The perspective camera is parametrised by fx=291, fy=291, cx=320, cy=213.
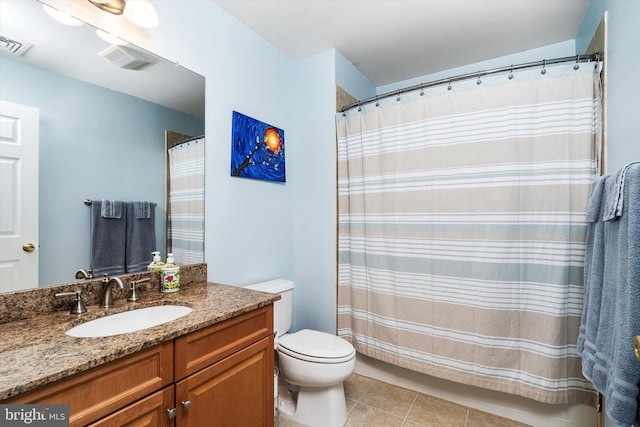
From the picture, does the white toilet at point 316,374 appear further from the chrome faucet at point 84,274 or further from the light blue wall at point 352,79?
the light blue wall at point 352,79

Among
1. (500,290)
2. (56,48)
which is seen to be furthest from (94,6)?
(500,290)

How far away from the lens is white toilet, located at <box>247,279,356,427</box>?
1603 mm

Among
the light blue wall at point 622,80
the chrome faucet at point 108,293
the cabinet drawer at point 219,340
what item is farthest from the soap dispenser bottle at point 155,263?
the light blue wall at point 622,80

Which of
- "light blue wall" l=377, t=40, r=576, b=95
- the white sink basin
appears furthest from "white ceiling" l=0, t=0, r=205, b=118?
"light blue wall" l=377, t=40, r=576, b=95

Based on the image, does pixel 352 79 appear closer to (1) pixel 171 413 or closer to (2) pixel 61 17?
(2) pixel 61 17

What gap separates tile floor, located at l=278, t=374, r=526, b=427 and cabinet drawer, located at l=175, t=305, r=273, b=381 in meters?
0.85

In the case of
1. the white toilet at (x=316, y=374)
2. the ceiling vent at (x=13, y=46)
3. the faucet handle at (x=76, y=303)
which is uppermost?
the ceiling vent at (x=13, y=46)

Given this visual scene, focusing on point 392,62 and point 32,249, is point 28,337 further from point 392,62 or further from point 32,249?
point 392,62

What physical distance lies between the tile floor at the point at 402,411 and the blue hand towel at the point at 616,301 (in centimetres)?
84

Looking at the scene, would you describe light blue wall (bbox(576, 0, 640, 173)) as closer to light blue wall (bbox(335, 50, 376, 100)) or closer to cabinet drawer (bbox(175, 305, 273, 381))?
light blue wall (bbox(335, 50, 376, 100))

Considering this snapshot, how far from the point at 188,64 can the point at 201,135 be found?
0.40 m

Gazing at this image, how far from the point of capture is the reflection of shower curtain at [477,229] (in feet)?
5.03

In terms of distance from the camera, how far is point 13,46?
108cm

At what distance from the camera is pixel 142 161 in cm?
146
